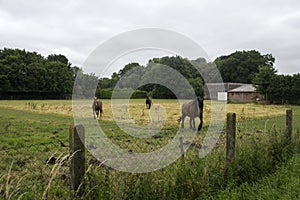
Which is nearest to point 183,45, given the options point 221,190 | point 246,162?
point 246,162

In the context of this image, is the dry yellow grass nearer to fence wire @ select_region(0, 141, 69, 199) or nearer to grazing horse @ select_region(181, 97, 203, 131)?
grazing horse @ select_region(181, 97, 203, 131)

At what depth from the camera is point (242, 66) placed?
83125 millimetres

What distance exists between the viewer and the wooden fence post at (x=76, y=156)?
2887mm

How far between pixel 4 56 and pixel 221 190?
80.6 meters

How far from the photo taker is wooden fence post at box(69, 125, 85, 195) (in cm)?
289

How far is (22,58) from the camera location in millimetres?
74375

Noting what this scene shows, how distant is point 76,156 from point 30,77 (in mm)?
70640

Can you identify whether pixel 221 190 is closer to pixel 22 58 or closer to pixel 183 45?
pixel 183 45

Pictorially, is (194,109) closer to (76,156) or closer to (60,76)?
(76,156)

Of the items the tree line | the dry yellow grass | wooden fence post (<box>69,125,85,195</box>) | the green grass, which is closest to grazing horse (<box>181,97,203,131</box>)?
the dry yellow grass

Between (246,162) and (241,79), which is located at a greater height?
(241,79)

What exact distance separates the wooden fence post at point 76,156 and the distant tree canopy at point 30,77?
67.2m

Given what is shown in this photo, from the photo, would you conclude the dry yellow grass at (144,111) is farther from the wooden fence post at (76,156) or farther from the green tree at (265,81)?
the green tree at (265,81)

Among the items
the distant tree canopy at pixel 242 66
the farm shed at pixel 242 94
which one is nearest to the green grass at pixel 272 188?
the farm shed at pixel 242 94
